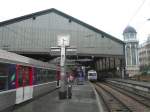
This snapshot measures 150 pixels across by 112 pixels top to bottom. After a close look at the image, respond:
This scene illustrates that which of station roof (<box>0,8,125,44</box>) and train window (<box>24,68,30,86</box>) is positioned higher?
station roof (<box>0,8,125,44</box>)

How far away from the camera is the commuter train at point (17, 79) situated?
11273 millimetres

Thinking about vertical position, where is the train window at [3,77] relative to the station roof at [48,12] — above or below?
below

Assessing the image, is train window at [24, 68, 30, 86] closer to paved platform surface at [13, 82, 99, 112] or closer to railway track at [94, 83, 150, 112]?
paved platform surface at [13, 82, 99, 112]

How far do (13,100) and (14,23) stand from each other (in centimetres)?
5180

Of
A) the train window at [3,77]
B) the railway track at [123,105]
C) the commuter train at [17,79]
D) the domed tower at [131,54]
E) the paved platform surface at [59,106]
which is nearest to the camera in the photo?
the train window at [3,77]

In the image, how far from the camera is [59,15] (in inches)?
2608

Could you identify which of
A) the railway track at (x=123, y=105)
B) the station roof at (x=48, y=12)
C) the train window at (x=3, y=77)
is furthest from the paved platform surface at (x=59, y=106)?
the station roof at (x=48, y=12)

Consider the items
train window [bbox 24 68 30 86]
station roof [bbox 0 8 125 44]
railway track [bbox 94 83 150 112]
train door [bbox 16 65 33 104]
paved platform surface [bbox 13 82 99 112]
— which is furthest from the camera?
station roof [bbox 0 8 125 44]

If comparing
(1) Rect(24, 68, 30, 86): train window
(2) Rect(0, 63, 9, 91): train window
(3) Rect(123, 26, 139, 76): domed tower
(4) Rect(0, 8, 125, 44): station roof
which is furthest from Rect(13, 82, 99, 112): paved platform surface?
(3) Rect(123, 26, 139, 76): domed tower

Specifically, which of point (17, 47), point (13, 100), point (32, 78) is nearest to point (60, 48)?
point (32, 78)

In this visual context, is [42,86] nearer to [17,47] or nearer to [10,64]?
[10,64]

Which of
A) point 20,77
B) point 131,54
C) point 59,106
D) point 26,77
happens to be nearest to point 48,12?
point 131,54

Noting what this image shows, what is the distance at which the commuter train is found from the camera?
37.0 feet

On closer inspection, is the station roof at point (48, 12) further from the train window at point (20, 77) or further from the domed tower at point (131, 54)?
the train window at point (20, 77)
